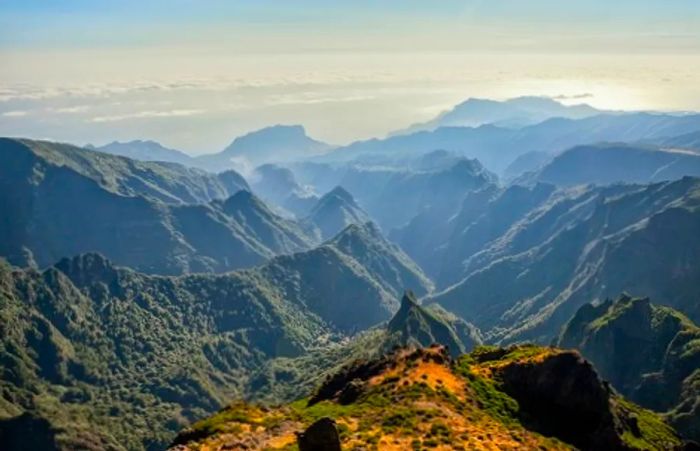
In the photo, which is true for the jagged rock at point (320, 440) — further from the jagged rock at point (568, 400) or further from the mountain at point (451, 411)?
the jagged rock at point (568, 400)

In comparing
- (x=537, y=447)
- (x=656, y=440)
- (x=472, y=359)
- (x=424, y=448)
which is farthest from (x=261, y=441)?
(x=656, y=440)

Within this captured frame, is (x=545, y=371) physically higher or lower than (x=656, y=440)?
higher

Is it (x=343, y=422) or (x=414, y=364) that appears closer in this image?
(x=343, y=422)

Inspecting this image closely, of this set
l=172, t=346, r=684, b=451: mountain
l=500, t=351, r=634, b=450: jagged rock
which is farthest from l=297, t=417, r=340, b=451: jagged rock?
l=500, t=351, r=634, b=450: jagged rock

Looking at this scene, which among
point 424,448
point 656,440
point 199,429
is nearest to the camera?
point 424,448

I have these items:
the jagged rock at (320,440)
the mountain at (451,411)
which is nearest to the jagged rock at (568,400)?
the mountain at (451,411)

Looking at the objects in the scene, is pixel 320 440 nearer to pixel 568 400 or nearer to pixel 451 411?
pixel 451 411

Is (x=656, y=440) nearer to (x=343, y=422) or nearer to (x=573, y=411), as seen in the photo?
(x=573, y=411)

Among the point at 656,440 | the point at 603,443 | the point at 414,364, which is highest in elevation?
the point at 414,364

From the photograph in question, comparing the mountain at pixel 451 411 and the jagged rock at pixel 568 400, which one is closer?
the mountain at pixel 451 411
